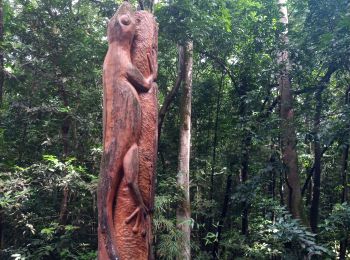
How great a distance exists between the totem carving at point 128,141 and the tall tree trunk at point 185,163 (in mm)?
3283

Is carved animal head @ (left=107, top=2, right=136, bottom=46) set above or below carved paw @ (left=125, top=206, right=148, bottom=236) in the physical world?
above

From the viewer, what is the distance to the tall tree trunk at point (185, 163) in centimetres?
630

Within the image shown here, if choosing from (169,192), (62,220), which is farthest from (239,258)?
(62,220)

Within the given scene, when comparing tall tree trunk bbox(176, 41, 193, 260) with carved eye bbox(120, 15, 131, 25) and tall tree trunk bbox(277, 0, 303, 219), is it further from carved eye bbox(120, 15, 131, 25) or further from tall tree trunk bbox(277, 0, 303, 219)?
carved eye bbox(120, 15, 131, 25)

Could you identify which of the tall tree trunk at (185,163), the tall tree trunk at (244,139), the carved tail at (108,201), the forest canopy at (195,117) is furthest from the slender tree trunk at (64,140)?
the carved tail at (108,201)

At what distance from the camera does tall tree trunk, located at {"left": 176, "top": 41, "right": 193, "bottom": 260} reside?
6.30 meters

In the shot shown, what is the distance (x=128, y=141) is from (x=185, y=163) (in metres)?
3.79

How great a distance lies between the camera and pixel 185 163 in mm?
6816

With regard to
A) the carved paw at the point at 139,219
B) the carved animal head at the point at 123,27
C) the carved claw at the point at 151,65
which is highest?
the carved animal head at the point at 123,27

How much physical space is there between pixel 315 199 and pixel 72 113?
5967 millimetres

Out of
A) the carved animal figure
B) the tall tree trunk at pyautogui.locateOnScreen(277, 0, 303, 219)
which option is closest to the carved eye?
the carved animal figure

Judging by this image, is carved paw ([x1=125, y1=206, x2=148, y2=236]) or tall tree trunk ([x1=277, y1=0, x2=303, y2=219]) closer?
carved paw ([x1=125, y1=206, x2=148, y2=236])

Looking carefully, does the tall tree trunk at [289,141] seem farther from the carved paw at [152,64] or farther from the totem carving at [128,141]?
the totem carving at [128,141]

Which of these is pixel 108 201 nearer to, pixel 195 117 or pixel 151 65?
pixel 151 65
